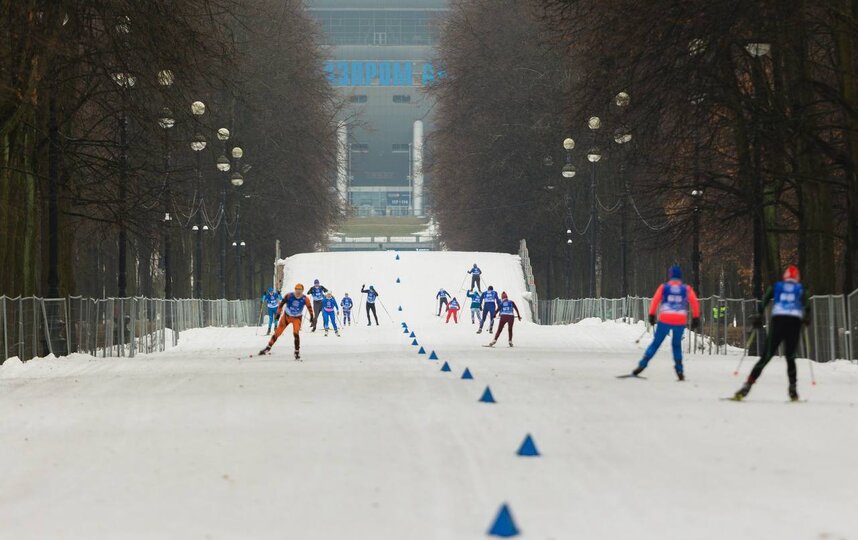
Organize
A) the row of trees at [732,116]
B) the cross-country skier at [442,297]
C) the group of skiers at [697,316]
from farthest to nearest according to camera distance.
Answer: the cross-country skier at [442,297] < the row of trees at [732,116] < the group of skiers at [697,316]

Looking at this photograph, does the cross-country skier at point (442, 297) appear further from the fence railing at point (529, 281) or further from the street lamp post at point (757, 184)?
the street lamp post at point (757, 184)

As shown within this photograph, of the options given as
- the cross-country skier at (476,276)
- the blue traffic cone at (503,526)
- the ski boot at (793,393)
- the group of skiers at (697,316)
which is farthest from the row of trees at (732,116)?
the blue traffic cone at (503,526)

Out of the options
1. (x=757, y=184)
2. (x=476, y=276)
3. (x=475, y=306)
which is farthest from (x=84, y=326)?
(x=476, y=276)

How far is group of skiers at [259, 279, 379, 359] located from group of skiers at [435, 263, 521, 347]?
3.71m

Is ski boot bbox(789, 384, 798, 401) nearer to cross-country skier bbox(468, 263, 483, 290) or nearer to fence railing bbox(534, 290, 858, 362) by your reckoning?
fence railing bbox(534, 290, 858, 362)

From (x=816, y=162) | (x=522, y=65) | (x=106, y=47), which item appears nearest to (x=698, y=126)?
(x=816, y=162)

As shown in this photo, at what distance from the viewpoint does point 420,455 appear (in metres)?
12.2

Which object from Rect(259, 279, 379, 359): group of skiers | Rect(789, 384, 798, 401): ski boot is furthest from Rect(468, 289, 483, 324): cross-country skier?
Rect(789, 384, 798, 401): ski boot

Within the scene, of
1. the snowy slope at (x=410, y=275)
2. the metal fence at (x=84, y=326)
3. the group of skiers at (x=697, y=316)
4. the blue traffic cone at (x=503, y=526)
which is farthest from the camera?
the snowy slope at (x=410, y=275)

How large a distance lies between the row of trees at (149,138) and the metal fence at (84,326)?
2.52 feet

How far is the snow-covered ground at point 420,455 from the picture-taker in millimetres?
9156

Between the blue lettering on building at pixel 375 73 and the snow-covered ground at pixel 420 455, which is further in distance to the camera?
the blue lettering on building at pixel 375 73

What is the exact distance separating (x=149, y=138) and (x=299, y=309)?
13.6 metres

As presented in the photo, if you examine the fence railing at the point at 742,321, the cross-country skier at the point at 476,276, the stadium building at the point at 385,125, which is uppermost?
the stadium building at the point at 385,125
